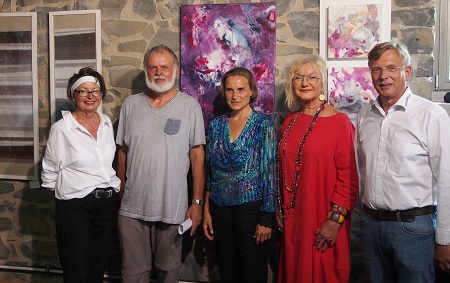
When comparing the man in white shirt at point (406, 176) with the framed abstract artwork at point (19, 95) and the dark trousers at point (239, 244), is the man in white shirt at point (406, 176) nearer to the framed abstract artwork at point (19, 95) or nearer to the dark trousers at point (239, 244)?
the dark trousers at point (239, 244)

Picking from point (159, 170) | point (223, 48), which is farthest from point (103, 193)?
point (223, 48)

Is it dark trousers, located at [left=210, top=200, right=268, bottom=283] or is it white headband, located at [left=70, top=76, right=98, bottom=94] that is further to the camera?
white headband, located at [left=70, top=76, right=98, bottom=94]

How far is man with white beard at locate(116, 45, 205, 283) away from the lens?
8.46ft

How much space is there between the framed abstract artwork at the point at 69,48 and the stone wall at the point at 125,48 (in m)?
0.06

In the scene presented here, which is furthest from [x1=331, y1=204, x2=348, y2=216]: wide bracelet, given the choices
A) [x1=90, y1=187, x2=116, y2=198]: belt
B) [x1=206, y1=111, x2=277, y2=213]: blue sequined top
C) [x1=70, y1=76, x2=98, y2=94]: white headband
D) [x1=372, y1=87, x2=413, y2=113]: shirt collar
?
[x1=70, y1=76, x2=98, y2=94]: white headband

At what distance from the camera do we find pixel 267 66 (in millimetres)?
2918

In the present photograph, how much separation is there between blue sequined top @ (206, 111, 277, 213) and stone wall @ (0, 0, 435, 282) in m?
A: 0.56

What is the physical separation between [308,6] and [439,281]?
192 centimetres

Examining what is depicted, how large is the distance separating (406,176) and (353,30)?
1.22 metres

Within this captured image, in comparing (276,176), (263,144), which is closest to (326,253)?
(276,176)

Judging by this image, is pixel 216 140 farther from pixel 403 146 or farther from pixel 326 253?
pixel 403 146

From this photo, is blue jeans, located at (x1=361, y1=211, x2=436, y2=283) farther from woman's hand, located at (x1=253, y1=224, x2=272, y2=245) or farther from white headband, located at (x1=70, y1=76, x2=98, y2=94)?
white headband, located at (x1=70, y1=76, x2=98, y2=94)

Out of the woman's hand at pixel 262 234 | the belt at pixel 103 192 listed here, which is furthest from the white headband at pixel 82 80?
the woman's hand at pixel 262 234

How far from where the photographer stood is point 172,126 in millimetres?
2586
